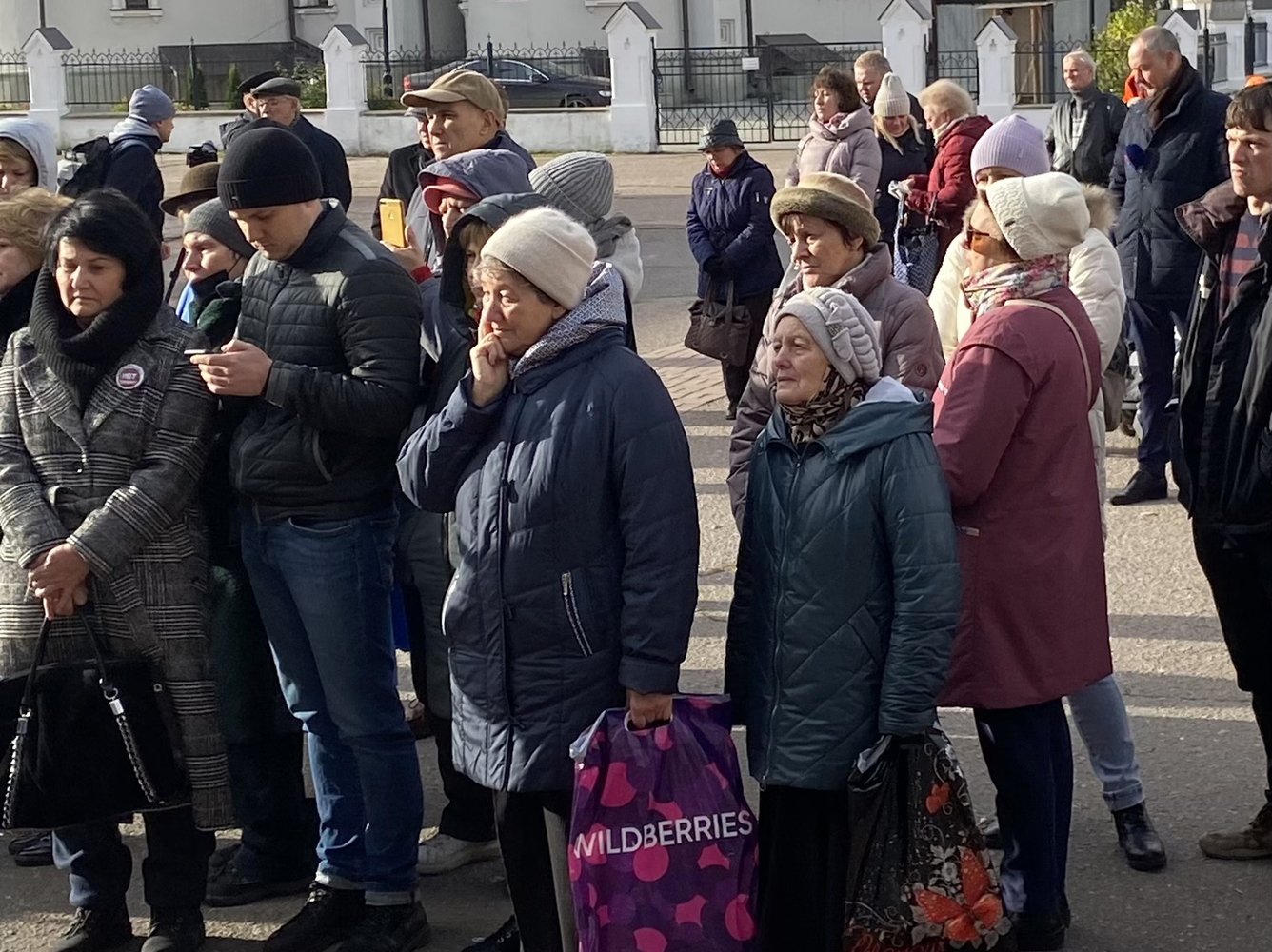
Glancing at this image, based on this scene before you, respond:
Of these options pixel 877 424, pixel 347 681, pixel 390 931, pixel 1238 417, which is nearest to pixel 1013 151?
pixel 1238 417

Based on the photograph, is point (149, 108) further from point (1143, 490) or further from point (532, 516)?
point (532, 516)

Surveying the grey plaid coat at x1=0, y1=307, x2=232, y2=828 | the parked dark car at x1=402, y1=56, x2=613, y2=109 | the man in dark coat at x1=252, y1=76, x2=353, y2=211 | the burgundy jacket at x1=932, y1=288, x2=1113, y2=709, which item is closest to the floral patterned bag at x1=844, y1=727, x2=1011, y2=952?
the burgundy jacket at x1=932, y1=288, x2=1113, y2=709

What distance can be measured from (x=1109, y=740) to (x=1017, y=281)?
3.88 ft

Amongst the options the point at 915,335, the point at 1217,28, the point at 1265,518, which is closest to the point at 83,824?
the point at 915,335

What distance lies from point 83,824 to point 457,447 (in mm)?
1298

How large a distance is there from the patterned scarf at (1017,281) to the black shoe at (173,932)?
87.3 inches

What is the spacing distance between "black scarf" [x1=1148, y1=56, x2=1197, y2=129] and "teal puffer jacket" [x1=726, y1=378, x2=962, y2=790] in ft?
14.8

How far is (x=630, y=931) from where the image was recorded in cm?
357

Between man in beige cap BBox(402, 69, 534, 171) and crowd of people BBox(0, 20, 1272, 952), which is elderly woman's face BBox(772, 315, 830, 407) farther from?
man in beige cap BBox(402, 69, 534, 171)

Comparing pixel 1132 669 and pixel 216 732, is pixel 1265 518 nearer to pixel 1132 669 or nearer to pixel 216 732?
pixel 1132 669

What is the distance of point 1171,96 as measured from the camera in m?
7.69

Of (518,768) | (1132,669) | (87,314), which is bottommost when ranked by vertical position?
(1132,669)

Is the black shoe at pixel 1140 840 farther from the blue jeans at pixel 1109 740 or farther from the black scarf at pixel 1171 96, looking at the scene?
the black scarf at pixel 1171 96

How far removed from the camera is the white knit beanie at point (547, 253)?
359cm
